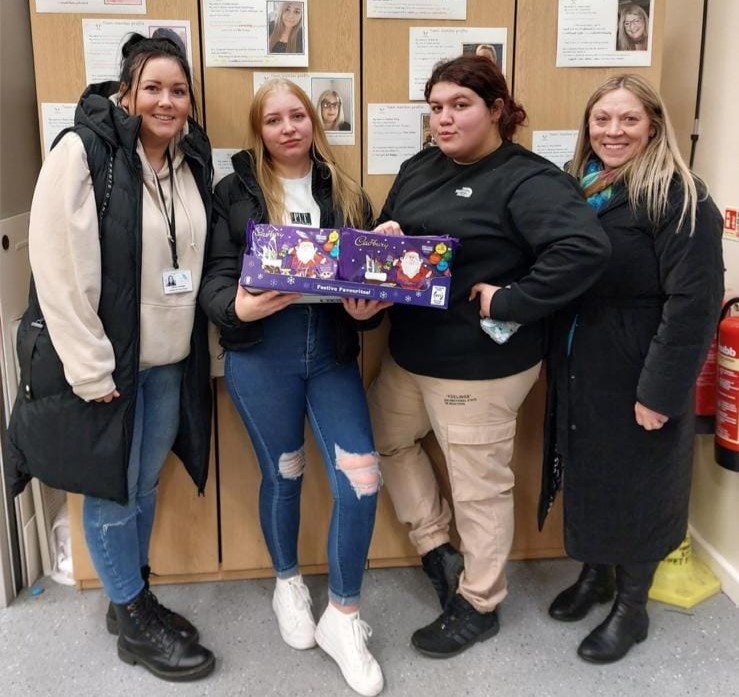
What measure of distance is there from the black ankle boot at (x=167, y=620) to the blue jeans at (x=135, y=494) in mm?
111

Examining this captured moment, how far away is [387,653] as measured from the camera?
2.04 meters

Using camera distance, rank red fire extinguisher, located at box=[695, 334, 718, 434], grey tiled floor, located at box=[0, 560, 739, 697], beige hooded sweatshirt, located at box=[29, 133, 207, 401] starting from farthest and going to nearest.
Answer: red fire extinguisher, located at box=[695, 334, 718, 434]
grey tiled floor, located at box=[0, 560, 739, 697]
beige hooded sweatshirt, located at box=[29, 133, 207, 401]

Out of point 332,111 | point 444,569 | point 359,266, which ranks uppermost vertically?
point 332,111

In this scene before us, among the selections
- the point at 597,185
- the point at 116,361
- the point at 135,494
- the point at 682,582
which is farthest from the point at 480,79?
the point at 682,582

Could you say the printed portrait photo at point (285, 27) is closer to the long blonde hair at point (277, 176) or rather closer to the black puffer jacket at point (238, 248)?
the long blonde hair at point (277, 176)

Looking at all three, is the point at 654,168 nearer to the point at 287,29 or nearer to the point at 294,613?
the point at 287,29

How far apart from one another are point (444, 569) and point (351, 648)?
38 centimetres

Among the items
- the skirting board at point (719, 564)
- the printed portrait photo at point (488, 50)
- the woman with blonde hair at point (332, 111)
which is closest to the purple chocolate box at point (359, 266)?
the woman with blonde hair at point (332, 111)

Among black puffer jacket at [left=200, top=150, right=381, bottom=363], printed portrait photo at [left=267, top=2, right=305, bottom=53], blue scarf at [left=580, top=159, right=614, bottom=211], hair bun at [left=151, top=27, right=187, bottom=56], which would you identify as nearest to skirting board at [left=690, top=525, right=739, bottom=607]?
blue scarf at [left=580, top=159, right=614, bottom=211]

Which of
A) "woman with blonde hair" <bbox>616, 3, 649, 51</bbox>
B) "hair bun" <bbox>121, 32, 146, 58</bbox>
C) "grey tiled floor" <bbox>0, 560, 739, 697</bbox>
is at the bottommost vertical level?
"grey tiled floor" <bbox>0, 560, 739, 697</bbox>

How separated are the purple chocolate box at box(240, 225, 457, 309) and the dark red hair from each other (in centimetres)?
36

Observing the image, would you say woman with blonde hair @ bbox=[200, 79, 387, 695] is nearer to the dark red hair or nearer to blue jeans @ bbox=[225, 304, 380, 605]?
blue jeans @ bbox=[225, 304, 380, 605]

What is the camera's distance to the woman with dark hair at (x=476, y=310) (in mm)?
1702

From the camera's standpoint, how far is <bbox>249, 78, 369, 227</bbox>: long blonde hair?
1836 mm
